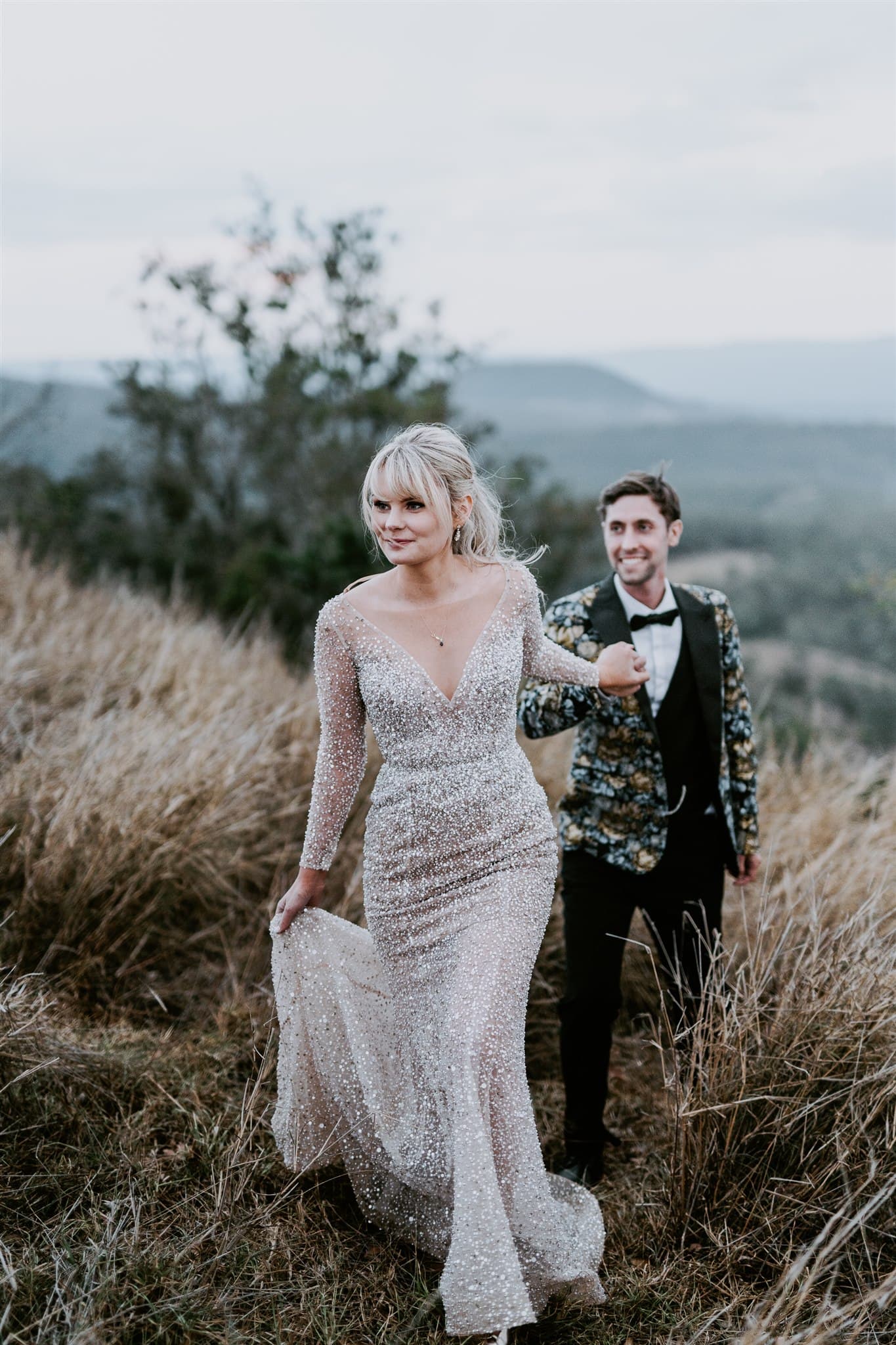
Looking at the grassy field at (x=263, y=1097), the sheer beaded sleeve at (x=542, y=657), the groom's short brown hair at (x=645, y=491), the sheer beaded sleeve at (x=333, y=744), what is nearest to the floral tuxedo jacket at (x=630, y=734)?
the sheer beaded sleeve at (x=542, y=657)

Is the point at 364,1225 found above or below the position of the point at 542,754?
below

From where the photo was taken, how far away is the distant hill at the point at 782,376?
27578mm

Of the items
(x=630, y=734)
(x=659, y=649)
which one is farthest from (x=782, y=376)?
(x=630, y=734)

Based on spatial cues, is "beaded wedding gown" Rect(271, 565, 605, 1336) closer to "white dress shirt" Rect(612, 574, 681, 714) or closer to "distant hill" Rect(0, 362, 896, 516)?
"white dress shirt" Rect(612, 574, 681, 714)

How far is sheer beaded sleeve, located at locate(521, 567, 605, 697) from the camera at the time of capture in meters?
3.27

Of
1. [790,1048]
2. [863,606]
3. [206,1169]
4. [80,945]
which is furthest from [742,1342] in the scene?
[863,606]

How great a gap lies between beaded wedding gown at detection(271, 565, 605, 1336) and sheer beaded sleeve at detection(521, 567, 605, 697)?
0.02 metres

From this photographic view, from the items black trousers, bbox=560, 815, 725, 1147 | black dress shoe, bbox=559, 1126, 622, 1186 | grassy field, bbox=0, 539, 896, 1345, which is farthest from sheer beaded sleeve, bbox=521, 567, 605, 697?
black dress shoe, bbox=559, 1126, 622, 1186

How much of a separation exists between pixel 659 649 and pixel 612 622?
19 centimetres

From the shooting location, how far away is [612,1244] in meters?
3.29

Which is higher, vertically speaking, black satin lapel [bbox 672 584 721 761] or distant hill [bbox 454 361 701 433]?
distant hill [bbox 454 361 701 433]

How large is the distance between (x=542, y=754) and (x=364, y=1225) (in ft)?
10.3

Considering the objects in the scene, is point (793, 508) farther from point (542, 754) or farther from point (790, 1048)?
point (790, 1048)

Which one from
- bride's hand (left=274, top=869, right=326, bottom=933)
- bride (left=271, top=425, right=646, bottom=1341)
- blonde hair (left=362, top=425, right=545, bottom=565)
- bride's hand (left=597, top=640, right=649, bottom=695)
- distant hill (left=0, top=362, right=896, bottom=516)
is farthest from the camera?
distant hill (left=0, top=362, right=896, bottom=516)
